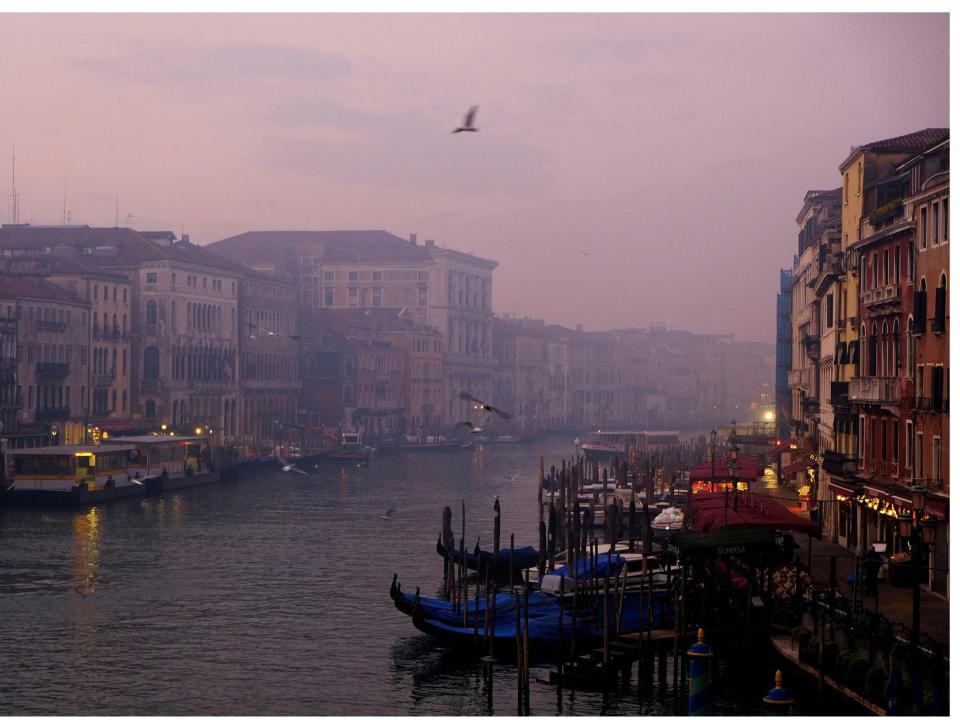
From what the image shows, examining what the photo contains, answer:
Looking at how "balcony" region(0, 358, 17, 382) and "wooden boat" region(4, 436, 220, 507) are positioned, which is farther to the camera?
"balcony" region(0, 358, 17, 382)

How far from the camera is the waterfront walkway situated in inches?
570

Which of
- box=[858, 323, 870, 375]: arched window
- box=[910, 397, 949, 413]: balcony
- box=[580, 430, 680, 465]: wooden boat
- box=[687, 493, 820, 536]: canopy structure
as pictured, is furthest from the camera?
box=[580, 430, 680, 465]: wooden boat

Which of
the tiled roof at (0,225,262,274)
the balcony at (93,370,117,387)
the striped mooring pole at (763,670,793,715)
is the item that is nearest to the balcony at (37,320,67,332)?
the balcony at (93,370,117,387)

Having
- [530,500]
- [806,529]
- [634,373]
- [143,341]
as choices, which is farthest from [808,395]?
[634,373]

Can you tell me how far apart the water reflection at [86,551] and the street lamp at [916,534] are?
10.9 metres

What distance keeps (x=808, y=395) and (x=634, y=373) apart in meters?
91.0

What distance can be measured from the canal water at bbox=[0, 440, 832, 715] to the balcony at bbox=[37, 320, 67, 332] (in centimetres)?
1223

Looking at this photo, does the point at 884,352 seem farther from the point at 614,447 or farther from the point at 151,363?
the point at 614,447

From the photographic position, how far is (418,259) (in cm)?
8594

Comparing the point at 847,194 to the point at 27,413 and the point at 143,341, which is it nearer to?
the point at 27,413

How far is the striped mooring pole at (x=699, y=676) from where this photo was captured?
13.3m

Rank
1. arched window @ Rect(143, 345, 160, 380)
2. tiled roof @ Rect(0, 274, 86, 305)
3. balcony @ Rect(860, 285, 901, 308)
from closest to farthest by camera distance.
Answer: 1. balcony @ Rect(860, 285, 901, 308)
2. tiled roof @ Rect(0, 274, 86, 305)
3. arched window @ Rect(143, 345, 160, 380)

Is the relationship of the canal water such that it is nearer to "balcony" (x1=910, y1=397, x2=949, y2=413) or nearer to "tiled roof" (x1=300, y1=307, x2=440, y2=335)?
"balcony" (x1=910, y1=397, x2=949, y2=413)

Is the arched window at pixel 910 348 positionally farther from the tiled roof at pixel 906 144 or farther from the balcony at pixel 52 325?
the balcony at pixel 52 325
